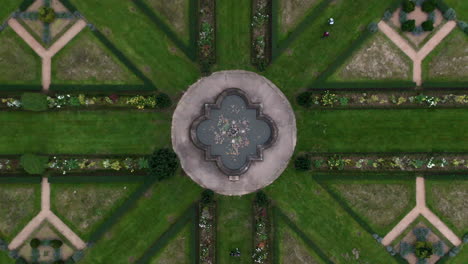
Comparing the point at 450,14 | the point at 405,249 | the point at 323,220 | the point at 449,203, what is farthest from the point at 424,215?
the point at 450,14

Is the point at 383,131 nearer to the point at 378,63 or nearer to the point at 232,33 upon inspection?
the point at 378,63

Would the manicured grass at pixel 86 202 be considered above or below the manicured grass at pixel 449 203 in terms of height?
below

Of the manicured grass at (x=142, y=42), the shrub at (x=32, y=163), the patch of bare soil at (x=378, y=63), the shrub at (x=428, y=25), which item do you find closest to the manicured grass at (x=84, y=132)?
the shrub at (x=32, y=163)

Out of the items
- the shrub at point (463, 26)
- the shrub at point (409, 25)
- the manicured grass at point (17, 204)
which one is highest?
the shrub at point (463, 26)

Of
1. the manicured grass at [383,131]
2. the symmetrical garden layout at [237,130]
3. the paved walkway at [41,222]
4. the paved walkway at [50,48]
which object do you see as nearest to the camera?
the paved walkway at [41,222]

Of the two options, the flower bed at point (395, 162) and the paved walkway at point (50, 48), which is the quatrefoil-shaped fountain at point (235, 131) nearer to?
the flower bed at point (395, 162)

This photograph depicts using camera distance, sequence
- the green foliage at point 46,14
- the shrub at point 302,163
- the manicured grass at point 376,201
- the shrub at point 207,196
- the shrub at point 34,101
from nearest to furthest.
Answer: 1. the shrub at point 34,101
2. the shrub at point 302,163
3. the shrub at point 207,196
4. the green foliage at point 46,14
5. the manicured grass at point 376,201

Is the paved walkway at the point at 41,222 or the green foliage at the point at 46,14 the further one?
the paved walkway at the point at 41,222
